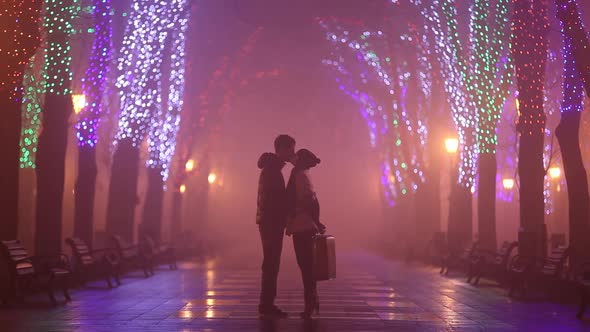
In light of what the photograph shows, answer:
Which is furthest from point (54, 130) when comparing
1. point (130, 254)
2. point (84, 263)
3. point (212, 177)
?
point (212, 177)

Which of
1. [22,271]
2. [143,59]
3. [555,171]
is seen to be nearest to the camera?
[22,271]

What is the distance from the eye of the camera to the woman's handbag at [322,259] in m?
13.0

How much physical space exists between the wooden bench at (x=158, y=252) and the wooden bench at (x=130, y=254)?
0.20 metres

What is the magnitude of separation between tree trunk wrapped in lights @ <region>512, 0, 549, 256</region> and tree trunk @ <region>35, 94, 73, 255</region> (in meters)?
10.8

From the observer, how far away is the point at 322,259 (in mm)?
13055

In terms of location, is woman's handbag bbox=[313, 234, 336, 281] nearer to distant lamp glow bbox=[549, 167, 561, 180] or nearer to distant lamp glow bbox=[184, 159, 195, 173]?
distant lamp glow bbox=[549, 167, 561, 180]

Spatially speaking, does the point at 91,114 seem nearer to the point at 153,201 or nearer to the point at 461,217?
the point at 153,201

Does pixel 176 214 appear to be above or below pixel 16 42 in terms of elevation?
below

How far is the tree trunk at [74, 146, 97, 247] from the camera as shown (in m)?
25.8

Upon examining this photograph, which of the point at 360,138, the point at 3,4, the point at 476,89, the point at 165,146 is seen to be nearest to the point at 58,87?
the point at 3,4

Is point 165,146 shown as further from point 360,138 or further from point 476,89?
point 360,138

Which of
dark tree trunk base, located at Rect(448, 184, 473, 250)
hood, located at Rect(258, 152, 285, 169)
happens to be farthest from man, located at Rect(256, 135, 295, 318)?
dark tree trunk base, located at Rect(448, 184, 473, 250)

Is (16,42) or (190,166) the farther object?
(190,166)

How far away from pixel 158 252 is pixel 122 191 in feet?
8.95
